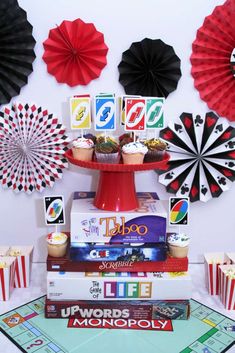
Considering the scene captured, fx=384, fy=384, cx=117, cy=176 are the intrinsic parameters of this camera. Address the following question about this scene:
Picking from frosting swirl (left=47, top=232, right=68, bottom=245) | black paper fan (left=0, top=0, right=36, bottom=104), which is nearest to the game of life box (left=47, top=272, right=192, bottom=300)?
frosting swirl (left=47, top=232, right=68, bottom=245)

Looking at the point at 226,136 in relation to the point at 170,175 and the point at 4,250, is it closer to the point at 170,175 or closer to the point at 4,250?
the point at 170,175

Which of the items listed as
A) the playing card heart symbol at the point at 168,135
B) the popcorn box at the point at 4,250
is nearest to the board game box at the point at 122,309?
the popcorn box at the point at 4,250

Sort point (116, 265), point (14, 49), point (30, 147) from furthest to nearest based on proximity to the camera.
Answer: point (30, 147)
point (14, 49)
point (116, 265)

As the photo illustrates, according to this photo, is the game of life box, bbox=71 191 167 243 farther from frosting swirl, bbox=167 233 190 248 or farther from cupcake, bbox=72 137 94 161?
cupcake, bbox=72 137 94 161

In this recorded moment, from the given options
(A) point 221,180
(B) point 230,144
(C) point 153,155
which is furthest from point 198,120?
(C) point 153,155

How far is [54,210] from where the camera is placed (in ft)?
4.59

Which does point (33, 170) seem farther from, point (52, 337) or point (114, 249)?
point (52, 337)

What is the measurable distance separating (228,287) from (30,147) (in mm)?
954

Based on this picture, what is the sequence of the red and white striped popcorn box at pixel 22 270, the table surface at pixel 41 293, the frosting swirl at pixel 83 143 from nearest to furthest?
the frosting swirl at pixel 83 143
the table surface at pixel 41 293
the red and white striped popcorn box at pixel 22 270

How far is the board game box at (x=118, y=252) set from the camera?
4.46ft

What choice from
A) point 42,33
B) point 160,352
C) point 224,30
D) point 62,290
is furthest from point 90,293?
point 224,30

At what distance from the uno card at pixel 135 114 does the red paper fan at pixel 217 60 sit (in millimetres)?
397

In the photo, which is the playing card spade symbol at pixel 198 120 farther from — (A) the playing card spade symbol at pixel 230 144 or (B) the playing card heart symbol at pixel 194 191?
(B) the playing card heart symbol at pixel 194 191

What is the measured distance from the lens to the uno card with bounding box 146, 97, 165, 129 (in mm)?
1339
